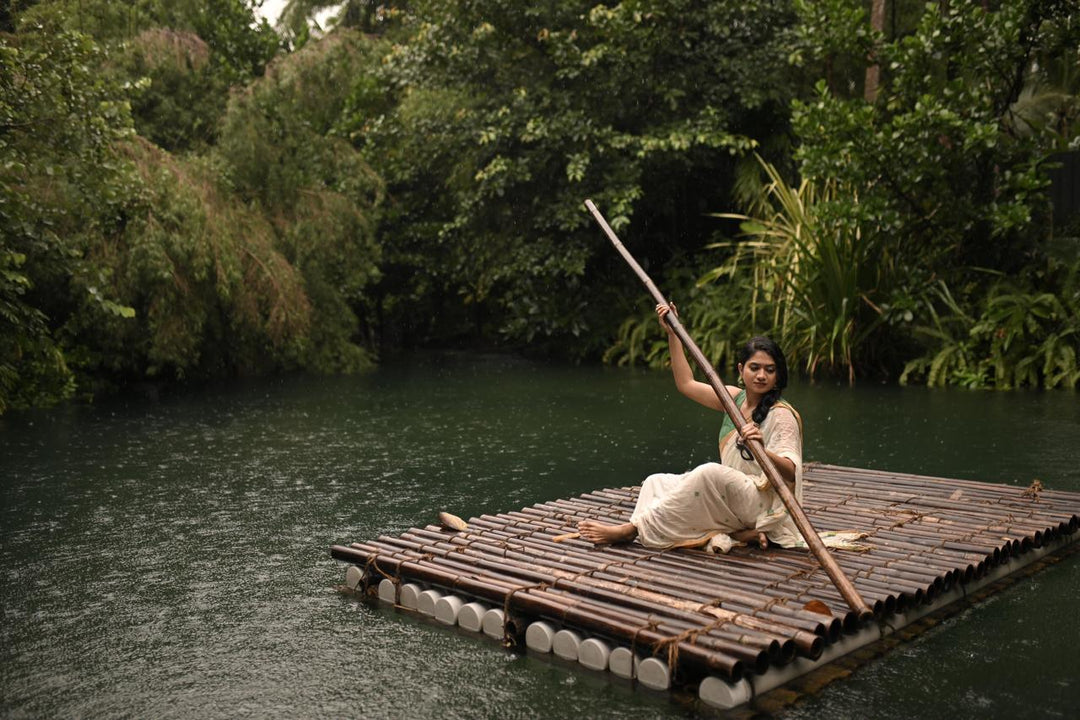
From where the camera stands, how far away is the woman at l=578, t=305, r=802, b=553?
4.00 metres

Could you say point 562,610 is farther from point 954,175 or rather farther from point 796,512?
point 954,175

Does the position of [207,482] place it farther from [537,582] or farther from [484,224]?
[484,224]

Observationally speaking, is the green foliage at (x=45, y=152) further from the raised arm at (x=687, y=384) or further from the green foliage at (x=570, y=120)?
the green foliage at (x=570, y=120)

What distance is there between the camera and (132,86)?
338 inches

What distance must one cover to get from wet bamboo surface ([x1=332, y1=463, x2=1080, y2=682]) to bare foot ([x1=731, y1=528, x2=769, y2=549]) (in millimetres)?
31

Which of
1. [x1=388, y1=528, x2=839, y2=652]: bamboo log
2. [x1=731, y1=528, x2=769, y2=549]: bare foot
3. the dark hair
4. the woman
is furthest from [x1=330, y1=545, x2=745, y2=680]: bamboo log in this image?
the dark hair

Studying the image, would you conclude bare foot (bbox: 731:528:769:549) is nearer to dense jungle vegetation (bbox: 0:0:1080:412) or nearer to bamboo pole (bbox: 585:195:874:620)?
bamboo pole (bbox: 585:195:874:620)

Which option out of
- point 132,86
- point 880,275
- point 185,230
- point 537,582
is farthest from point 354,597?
point 880,275

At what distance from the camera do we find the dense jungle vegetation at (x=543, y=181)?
986 cm

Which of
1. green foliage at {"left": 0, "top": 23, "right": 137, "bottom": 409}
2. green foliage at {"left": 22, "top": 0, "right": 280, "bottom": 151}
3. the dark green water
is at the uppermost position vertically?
green foliage at {"left": 22, "top": 0, "right": 280, "bottom": 151}

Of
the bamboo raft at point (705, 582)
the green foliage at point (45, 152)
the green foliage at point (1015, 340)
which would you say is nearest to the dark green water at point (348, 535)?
the bamboo raft at point (705, 582)

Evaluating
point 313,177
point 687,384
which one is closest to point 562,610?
point 687,384

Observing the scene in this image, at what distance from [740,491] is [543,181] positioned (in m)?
11.2

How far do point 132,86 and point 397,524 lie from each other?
5.09m
